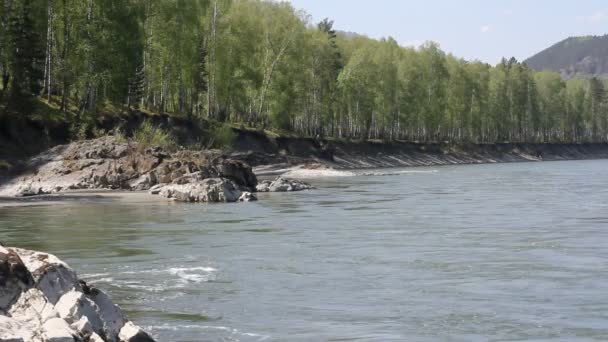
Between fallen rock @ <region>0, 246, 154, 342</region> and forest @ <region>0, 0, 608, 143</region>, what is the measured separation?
142 feet

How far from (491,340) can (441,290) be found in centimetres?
364

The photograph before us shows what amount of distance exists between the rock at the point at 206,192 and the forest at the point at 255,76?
1637cm

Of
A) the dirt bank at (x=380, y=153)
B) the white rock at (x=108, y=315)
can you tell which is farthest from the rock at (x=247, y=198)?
the dirt bank at (x=380, y=153)

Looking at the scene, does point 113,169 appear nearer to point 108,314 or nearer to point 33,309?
point 108,314

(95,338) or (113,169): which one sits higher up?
(113,169)

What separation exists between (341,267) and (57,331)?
1035cm

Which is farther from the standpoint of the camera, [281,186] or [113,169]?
[281,186]

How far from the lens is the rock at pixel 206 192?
38312mm

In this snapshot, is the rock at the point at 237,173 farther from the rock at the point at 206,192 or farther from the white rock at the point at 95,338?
the white rock at the point at 95,338

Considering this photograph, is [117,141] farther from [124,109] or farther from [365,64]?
[365,64]

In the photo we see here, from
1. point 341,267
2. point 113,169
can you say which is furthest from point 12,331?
point 113,169

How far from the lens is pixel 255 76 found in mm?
85625

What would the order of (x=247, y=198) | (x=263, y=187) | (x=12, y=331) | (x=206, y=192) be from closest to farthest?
(x=12, y=331) → (x=206, y=192) → (x=247, y=198) → (x=263, y=187)

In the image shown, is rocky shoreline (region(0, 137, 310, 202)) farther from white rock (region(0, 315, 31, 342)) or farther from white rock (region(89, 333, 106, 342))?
white rock (region(0, 315, 31, 342))
